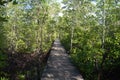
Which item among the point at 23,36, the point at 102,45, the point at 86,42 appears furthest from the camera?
the point at 23,36

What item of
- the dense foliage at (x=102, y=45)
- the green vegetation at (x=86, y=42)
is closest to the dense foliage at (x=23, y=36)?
the green vegetation at (x=86, y=42)

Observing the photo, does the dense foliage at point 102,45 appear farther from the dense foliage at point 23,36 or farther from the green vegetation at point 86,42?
the dense foliage at point 23,36

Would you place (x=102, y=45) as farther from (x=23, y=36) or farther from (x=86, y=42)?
(x=23, y=36)

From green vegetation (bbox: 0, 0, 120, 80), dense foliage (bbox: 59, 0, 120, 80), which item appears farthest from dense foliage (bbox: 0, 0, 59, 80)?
dense foliage (bbox: 59, 0, 120, 80)

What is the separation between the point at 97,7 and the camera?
17.7 metres

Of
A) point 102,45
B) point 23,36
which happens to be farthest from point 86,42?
point 23,36

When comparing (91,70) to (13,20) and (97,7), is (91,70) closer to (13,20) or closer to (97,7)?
(97,7)

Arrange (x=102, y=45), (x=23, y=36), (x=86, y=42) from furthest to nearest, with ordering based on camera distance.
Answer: (x=23, y=36) < (x=86, y=42) < (x=102, y=45)

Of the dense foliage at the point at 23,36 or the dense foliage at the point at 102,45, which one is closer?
the dense foliage at the point at 102,45

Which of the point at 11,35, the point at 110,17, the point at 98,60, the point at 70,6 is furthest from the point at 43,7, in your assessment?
the point at 11,35

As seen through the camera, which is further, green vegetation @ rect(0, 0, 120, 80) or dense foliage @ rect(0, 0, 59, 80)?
dense foliage @ rect(0, 0, 59, 80)

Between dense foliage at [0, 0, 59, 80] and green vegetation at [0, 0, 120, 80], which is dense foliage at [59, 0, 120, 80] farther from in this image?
dense foliage at [0, 0, 59, 80]

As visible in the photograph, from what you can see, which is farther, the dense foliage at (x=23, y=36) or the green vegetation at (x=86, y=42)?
the dense foliage at (x=23, y=36)

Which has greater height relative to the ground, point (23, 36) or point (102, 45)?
point (102, 45)
